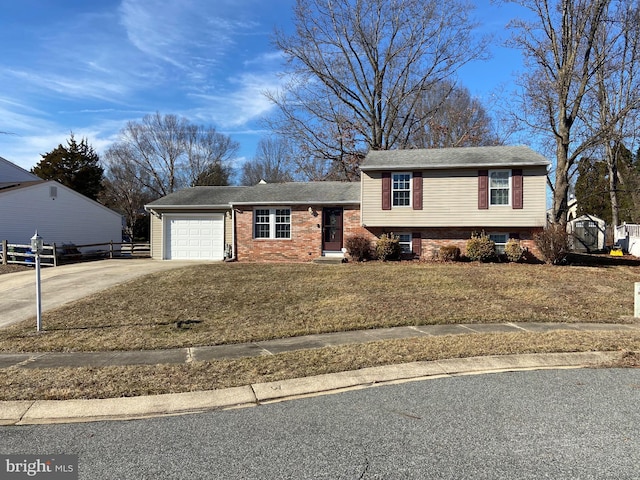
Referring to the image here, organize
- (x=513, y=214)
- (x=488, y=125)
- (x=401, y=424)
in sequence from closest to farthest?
(x=401, y=424) < (x=513, y=214) < (x=488, y=125)

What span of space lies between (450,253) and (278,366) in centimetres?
1274

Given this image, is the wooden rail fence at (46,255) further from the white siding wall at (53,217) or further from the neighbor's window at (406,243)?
the neighbor's window at (406,243)

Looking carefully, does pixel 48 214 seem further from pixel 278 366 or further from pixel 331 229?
pixel 278 366

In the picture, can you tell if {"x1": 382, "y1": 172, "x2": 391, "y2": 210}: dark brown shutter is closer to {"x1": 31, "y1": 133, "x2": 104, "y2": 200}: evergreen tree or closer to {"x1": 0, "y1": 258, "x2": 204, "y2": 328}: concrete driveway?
{"x1": 0, "y1": 258, "x2": 204, "y2": 328}: concrete driveway

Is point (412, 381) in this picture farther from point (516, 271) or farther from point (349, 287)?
point (516, 271)

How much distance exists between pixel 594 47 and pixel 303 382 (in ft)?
85.9

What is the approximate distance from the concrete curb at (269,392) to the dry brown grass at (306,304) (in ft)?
7.76

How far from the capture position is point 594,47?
23.0 meters

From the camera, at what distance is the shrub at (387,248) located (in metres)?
17.6

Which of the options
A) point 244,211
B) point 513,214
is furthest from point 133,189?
point 513,214

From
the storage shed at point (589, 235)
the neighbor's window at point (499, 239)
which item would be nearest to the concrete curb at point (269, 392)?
the neighbor's window at point (499, 239)

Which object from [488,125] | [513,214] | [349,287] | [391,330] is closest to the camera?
[391,330]

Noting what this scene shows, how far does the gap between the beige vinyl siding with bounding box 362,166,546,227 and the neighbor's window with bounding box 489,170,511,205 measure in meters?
0.32

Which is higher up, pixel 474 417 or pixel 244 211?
pixel 244 211
